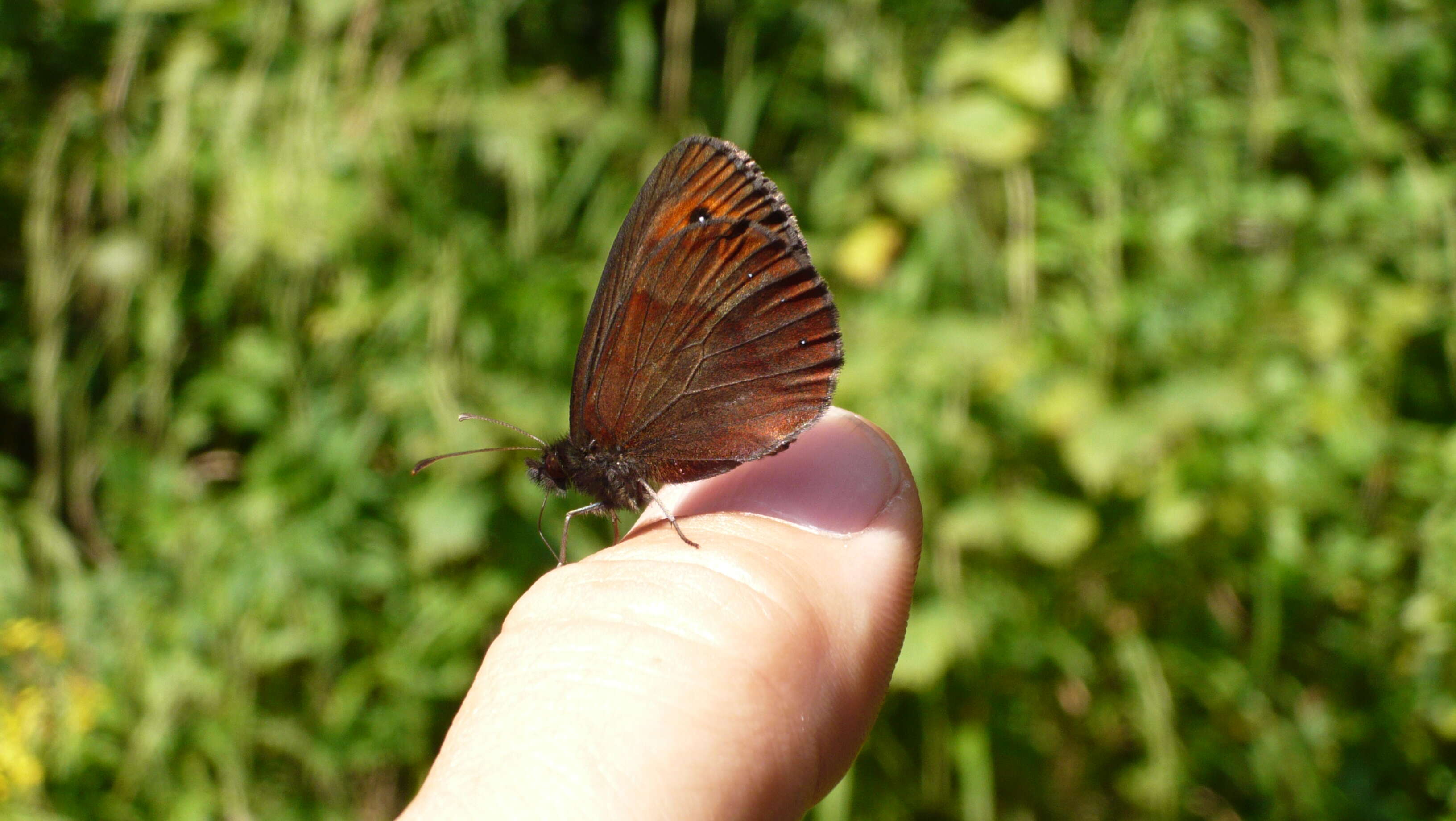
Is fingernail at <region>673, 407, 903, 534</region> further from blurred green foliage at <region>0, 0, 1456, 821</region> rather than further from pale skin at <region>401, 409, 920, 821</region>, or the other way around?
blurred green foliage at <region>0, 0, 1456, 821</region>

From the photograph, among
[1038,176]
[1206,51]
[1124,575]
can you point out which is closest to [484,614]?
[1124,575]

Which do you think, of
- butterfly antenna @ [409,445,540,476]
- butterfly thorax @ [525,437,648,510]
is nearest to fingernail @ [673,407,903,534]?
butterfly thorax @ [525,437,648,510]

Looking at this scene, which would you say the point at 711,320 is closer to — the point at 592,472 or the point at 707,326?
the point at 707,326

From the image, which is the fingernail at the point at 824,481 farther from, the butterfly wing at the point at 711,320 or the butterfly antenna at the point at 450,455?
the butterfly antenna at the point at 450,455

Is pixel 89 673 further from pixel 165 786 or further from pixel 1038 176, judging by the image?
pixel 1038 176

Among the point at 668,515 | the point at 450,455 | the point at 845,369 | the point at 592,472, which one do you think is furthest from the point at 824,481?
the point at 845,369

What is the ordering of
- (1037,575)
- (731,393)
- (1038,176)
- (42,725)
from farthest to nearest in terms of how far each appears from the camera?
(1038,176) → (1037,575) → (42,725) → (731,393)
